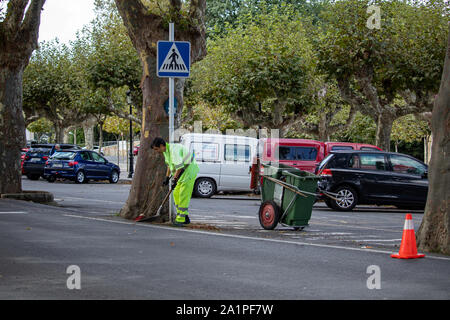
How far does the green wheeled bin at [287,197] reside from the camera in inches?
507

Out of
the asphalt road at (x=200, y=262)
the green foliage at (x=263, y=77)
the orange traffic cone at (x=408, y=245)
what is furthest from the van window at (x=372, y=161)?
the orange traffic cone at (x=408, y=245)

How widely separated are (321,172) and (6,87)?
954 cm

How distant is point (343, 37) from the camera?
85.0ft

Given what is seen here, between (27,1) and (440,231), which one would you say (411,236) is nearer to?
(440,231)

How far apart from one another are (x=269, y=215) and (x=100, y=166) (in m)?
21.3

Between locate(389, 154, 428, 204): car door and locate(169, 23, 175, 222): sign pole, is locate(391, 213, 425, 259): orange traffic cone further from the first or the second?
locate(389, 154, 428, 204): car door

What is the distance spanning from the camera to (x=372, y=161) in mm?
20359

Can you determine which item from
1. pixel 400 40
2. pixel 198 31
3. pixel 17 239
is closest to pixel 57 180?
pixel 400 40

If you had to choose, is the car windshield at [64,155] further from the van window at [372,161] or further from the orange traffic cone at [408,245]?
the orange traffic cone at [408,245]

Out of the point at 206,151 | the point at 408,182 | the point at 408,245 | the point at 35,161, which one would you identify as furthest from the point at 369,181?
the point at 35,161

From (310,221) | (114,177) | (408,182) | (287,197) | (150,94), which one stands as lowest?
(310,221)

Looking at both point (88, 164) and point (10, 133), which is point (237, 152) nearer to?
point (10, 133)

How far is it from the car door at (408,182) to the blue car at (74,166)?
16727 mm

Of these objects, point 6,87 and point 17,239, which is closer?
point 17,239
